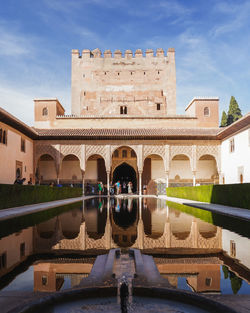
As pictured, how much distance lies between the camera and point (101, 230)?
531 centimetres

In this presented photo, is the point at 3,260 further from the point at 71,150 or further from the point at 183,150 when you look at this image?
the point at 183,150

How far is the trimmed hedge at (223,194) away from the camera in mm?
9511

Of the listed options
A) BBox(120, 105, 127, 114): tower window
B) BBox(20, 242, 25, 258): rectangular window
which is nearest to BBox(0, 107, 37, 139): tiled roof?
BBox(120, 105, 127, 114): tower window

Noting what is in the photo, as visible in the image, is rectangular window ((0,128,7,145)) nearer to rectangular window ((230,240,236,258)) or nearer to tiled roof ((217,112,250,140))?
tiled roof ((217,112,250,140))

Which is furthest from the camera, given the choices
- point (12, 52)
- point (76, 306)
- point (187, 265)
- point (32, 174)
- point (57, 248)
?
point (32, 174)

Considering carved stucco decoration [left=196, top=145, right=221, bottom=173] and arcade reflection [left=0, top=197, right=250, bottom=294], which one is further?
carved stucco decoration [left=196, top=145, right=221, bottom=173]

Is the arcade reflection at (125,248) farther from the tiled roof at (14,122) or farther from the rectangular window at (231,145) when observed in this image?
the rectangular window at (231,145)

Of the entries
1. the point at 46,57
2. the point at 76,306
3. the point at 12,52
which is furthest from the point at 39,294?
the point at 46,57

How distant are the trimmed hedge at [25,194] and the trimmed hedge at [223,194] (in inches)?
254

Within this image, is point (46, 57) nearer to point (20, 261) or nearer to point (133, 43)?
point (133, 43)

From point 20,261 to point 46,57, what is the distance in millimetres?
21019

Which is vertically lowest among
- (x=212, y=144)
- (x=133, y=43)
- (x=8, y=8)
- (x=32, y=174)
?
(x=32, y=174)

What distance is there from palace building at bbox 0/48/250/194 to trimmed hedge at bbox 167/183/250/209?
14.1ft

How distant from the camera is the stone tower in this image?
29156mm
